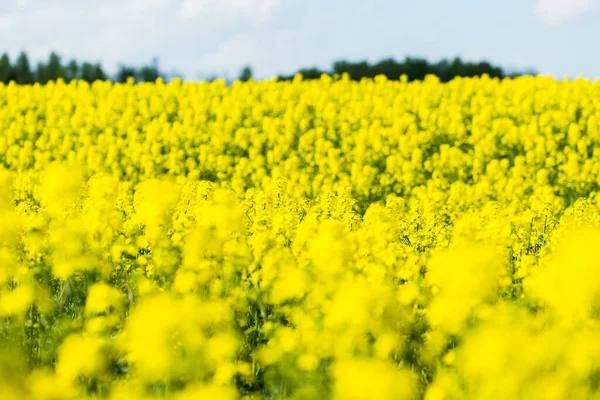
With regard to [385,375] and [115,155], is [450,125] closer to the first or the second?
[115,155]

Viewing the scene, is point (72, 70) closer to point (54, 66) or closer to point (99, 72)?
point (54, 66)

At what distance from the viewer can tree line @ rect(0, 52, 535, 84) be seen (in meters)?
28.0

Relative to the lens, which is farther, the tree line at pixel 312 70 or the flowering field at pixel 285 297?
the tree line at pixel 312 70

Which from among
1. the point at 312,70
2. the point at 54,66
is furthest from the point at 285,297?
the point at 54,66

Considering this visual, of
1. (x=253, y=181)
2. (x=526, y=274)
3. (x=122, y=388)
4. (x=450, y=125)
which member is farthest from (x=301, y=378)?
(x=450, y=125)

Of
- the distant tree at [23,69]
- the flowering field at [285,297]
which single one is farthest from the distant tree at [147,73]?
the flowering field at [285,297]

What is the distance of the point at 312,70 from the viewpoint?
27.4 metres

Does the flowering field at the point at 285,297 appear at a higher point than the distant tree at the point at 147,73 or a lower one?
lower

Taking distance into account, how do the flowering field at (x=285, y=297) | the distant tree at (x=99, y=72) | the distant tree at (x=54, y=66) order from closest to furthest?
the flowering field at (x=285, y=297) → the distant tree at (x=99, y=72) → the distant tree at (x=54, y=66)

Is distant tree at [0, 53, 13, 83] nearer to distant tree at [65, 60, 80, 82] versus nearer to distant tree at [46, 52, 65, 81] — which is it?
distant tree at [46, 52, 65, 81]

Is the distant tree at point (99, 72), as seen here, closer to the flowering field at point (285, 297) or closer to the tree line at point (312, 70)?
the tree line at point (312, 70)

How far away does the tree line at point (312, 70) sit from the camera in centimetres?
2800

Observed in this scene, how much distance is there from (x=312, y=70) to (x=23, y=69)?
11738 millimetres

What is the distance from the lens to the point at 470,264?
11.1 feet
